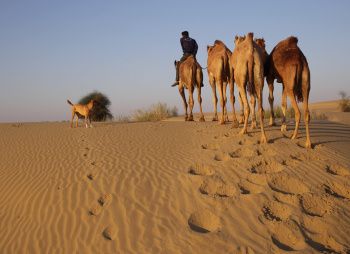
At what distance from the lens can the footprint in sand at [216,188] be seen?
6566 millimetres

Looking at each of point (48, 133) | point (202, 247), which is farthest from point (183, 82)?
point (202, 247)

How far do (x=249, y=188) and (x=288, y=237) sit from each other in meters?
1.43

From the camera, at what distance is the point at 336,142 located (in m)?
9.26

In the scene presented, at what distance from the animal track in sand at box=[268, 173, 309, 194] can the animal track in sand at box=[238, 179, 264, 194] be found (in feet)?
0.74

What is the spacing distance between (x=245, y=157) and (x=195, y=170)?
3.66 ft

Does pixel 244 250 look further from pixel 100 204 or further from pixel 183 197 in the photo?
pixel 100 204

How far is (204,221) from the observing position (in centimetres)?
585

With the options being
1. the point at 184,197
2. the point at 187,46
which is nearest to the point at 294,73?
the point at 184,197

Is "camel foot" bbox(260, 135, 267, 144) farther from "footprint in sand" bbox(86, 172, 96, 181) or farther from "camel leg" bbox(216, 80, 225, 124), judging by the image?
"footprint in sand" bbox(86, 172, 96, 181)

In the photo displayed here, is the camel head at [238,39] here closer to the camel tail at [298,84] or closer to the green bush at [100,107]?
the camel tail at [298,84]

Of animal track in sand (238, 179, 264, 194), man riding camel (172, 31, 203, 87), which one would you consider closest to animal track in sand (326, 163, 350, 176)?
animal track in sand (238, 179, 264, 194)

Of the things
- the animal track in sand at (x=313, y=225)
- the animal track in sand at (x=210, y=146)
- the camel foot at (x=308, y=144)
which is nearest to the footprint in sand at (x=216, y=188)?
the animal track in sand at (x=313, y=225)

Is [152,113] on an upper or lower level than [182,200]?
upper

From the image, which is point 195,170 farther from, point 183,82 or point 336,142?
point 183,82
